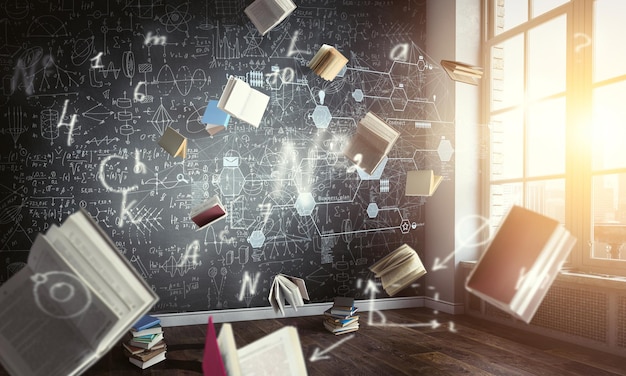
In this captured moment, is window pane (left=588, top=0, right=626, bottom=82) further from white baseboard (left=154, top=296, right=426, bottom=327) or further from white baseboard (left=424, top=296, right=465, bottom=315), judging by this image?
white baseboard (left=154, top=296, right=426, bottom=327)

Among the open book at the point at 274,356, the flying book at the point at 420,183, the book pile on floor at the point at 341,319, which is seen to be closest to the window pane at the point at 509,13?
the flying book at the point at 420,183

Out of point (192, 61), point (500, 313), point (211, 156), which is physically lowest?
point (500, 313)

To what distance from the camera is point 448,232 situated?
469 centimetres

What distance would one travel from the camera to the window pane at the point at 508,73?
14.0 feet

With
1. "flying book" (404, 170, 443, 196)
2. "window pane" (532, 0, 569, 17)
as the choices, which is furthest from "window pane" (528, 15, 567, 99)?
"flying book" (404, 170, 443, 196)

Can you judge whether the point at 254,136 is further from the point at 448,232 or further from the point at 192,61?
the point at 448,232

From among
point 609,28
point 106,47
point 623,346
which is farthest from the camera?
Answer: point 106,47

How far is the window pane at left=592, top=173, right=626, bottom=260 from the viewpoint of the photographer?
11.1 ft

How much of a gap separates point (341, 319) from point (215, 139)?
1.81 metres

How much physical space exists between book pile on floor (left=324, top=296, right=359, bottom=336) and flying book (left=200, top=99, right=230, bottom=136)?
1.68 meters

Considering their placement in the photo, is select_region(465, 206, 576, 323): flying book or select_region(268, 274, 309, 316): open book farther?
select_region(268, 274, 309, 316): open book

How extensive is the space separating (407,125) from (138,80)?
2.46 metres

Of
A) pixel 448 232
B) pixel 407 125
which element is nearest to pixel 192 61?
pixel 407 125

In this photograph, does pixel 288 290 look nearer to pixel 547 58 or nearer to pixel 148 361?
pixel 148 361
